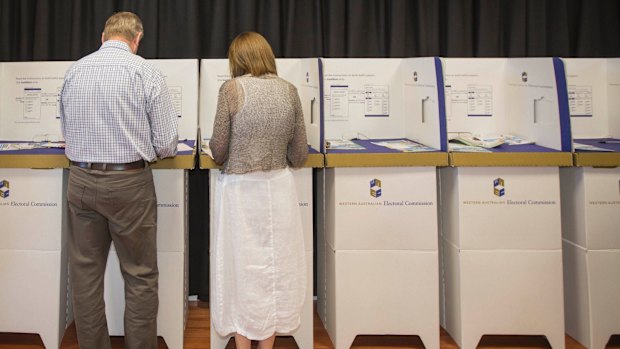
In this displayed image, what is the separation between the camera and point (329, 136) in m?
2.69

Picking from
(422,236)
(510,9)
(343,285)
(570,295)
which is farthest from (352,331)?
(510,9)

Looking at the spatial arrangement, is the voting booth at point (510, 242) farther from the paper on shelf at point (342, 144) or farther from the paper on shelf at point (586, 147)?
the paper on shelf at point (342, 144)

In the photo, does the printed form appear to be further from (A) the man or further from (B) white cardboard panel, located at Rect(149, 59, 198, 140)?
(A) the man

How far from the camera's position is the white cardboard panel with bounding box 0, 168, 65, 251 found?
2096 millimetres

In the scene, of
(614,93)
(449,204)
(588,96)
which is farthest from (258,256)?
(614,93)

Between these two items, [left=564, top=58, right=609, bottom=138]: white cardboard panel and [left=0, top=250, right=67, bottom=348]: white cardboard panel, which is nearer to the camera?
[left=0, top=250, right=67, bottom=348]: white cardboard panel

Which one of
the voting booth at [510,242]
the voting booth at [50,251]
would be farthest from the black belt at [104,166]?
the voting booth at [510,242]

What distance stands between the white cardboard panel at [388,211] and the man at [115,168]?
0.80m

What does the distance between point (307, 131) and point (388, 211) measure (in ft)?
1.90

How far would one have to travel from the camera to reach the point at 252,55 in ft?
5.62

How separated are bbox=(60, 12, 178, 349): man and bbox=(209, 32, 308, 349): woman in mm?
274

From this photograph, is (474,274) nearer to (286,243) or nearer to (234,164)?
(286,243)

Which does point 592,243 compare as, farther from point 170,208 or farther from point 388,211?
point 170,208

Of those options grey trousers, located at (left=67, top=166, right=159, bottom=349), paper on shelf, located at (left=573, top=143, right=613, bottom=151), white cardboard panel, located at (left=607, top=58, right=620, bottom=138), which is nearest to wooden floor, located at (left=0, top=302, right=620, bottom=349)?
grey trousers, located at (left=67, top=166, right=159, bottom=349)
